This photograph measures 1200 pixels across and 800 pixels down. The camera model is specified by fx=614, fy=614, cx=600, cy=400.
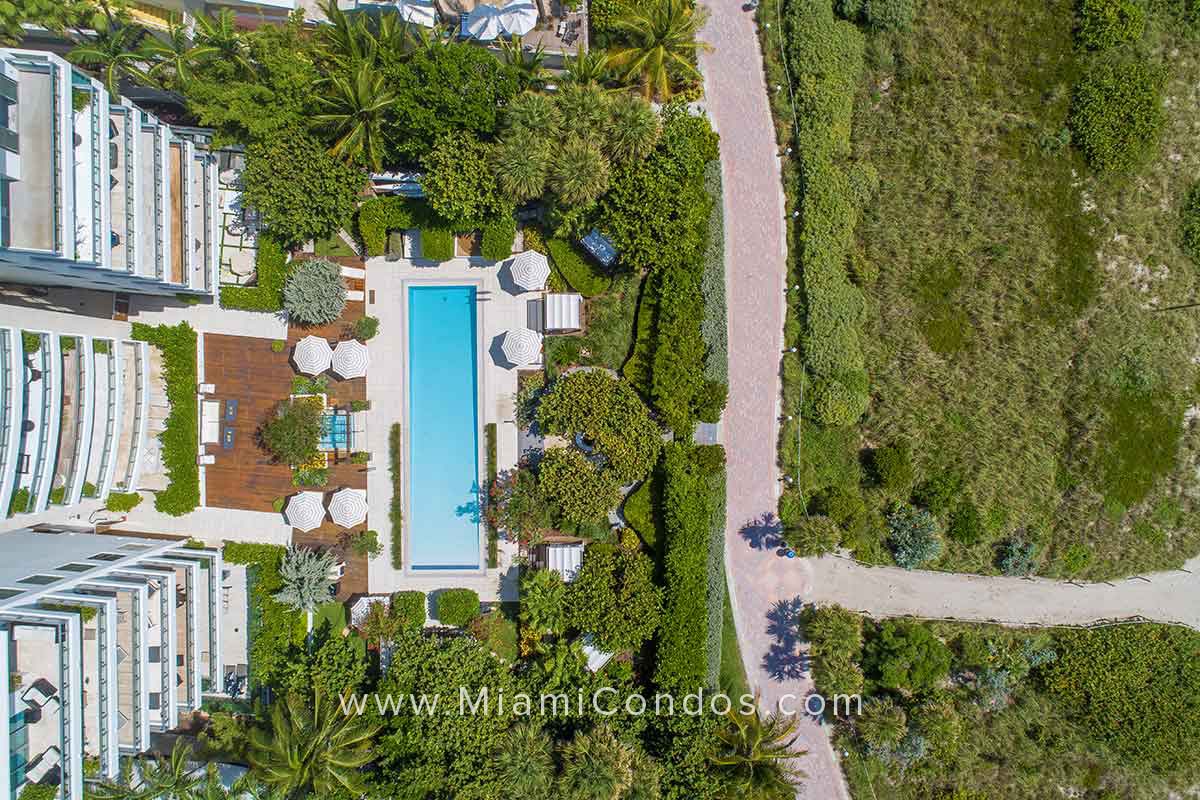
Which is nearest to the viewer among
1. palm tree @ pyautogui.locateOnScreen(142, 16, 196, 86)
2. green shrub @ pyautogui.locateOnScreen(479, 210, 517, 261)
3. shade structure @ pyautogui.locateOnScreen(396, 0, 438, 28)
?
palm tree @ pyautogui.locateOnScreen(142, 16, 196, 86)

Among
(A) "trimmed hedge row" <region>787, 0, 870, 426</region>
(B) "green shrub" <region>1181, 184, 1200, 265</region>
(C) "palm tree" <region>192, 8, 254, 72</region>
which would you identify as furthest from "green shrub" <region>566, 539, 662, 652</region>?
(B) "green shrub" <region>1181, 184, 1200, 265</region>

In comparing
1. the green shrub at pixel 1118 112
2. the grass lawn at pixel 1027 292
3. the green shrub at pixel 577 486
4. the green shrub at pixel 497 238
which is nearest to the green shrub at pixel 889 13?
the grass lawn at pixel 1027 292

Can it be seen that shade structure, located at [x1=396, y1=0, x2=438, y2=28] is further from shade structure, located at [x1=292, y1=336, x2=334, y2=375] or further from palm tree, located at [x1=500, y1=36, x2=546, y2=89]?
shade structure, located at [x1=292, y1=336, x2=334, y2=375]

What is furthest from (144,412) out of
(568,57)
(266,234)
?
(568,57)

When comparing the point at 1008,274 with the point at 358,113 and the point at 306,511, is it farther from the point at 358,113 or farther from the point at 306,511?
the point at 306,511

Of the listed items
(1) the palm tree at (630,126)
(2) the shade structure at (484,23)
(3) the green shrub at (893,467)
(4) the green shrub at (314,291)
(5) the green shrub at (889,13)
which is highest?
(5) the green shrub at (889,13)

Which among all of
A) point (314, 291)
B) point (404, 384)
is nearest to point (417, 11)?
point (314, 291)

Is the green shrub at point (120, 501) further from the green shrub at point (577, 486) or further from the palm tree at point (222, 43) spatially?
the palm tree at point (222, 43)
